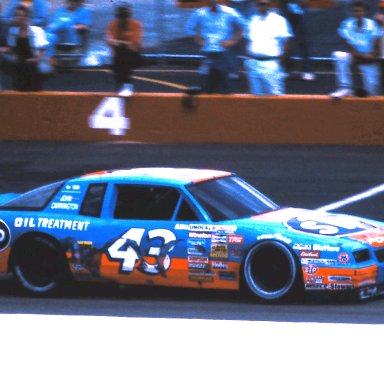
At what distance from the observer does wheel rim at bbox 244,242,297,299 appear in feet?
30.9

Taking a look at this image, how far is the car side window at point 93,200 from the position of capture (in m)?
10.2

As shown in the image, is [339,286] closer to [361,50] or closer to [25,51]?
[361,50]

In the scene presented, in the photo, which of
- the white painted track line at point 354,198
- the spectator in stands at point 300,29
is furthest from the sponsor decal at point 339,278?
the spectator in stands at point 300,29

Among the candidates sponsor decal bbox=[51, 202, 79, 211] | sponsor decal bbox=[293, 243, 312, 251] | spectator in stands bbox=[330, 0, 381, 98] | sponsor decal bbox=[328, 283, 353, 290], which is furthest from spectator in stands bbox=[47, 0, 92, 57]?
sponsor decal bbox=[328, 283, 353, 290]

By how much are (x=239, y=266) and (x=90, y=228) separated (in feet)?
4.55

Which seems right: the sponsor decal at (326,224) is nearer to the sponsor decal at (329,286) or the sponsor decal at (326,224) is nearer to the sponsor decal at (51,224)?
the sponsor decal at (329,286)

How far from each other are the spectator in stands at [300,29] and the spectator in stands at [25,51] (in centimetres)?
358

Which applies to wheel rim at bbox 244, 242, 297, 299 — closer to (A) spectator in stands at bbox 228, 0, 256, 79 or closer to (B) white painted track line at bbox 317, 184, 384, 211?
(B) white painted track line at bbox 317, 184, 384, 211

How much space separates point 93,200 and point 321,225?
2004 millimetres

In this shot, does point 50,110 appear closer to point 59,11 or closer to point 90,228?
point 59,11

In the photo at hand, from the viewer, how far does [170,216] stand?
9.93m

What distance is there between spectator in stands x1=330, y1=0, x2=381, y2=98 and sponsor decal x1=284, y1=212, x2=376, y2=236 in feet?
14.4

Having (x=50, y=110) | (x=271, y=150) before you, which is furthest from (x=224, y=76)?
(x=50, y=110)

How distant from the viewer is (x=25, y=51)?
1484 cm
